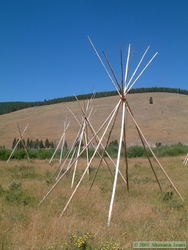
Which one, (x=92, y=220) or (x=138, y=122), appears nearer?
(x=92, y=220)

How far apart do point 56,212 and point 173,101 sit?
6746 centimetres

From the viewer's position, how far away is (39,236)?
158 inches

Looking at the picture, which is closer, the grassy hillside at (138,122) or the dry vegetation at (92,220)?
the dry vegetation at (92,220)

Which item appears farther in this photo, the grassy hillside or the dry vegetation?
the grassy hillside

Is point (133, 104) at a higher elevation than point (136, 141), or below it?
higher

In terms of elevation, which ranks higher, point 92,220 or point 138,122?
point 92,220

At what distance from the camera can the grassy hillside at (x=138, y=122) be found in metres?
48.6

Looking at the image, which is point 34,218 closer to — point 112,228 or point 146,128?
point 112,228

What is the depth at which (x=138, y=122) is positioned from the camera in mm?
56719

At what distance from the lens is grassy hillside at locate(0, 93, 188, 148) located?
159 feet

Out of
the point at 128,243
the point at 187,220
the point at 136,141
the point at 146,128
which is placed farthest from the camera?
the point at 146,128

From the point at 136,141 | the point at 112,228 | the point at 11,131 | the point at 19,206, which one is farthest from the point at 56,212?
the point at 11,131

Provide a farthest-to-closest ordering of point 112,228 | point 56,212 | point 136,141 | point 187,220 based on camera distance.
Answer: point 136,141 → point 56,212 → point 187,220 → point 112,228

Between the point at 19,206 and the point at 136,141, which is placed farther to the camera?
the point at 136,141
